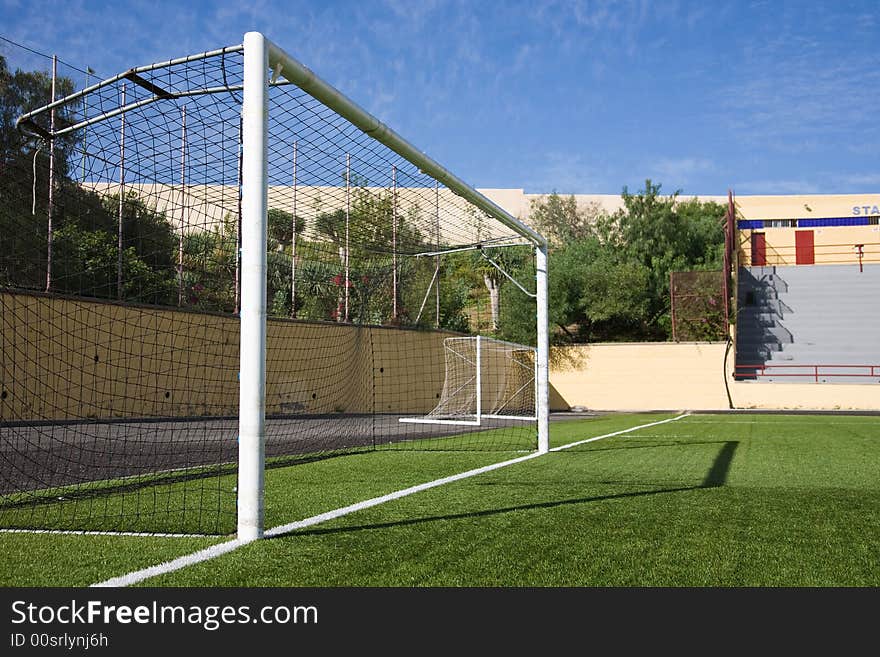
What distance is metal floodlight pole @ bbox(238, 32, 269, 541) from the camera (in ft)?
14.0

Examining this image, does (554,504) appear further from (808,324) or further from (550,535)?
(808,324)

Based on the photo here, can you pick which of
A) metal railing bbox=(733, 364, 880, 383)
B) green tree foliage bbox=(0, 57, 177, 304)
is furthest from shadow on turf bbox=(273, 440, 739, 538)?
metal railing bbox=(733, 364, 880, 383)

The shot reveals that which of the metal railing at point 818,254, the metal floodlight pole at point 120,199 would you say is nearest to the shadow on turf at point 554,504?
the metal floodlight pole at point 120,199

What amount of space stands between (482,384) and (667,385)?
368 inches

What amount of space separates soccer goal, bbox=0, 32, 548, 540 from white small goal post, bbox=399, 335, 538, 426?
0.32 ft

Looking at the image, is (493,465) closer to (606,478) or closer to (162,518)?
(606,478)

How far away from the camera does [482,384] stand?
22.0 m

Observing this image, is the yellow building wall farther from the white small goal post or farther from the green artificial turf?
the green artificial turf

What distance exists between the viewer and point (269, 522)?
483 cm

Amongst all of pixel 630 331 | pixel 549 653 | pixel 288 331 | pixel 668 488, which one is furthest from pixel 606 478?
pixel 630 331

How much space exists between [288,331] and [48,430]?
779 centimetres

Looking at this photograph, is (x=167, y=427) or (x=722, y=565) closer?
(x=722, y=565)

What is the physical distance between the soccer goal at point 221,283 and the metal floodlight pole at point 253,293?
1cm

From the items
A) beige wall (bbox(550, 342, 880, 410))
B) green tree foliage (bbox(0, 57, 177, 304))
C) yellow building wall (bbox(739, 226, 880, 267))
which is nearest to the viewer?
green tree foliage (bbox(0, 57, 177, 304))
